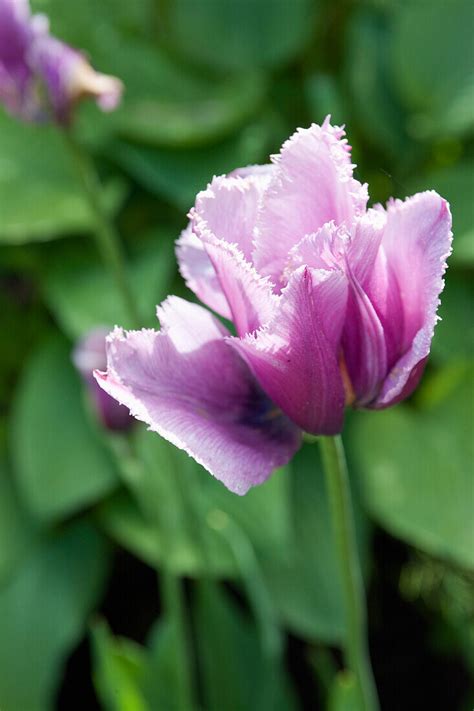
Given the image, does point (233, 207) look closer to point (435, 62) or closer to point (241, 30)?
point (435, 62)

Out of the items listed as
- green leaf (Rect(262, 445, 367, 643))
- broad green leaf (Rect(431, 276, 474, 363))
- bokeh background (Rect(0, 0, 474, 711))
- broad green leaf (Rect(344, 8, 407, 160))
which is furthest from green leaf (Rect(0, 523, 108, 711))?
broad green leaf (Rect(344, 8, 407, 160))

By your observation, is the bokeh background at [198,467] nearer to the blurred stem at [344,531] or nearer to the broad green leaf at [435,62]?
the broad green leaf at [435,62]

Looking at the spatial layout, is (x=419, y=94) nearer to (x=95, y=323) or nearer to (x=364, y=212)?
(x=95, y=323)

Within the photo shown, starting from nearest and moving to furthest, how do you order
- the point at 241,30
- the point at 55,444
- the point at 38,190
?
1. the point at 55,444
2. the point at 38,190
3. the point at 241,30

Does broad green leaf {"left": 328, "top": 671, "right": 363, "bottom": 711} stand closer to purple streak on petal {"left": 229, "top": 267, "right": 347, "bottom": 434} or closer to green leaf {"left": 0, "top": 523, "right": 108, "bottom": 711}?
purple streak on petal {"left": 229, "top": 267, "right": 347, "bottom": 434}

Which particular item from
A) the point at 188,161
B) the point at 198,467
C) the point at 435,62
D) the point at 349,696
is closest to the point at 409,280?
the point at 349,696
